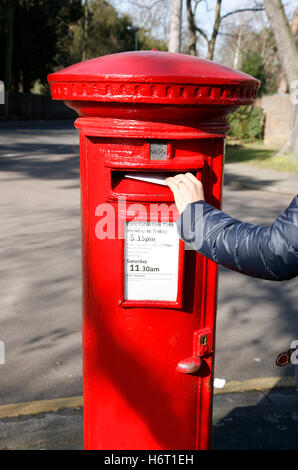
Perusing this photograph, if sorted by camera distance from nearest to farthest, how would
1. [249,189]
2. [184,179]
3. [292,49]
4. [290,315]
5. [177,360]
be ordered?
[184,179], [177,360], [290,315], [249,189], [292,49]

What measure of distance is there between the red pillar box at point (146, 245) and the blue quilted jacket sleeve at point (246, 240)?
22 centimetres

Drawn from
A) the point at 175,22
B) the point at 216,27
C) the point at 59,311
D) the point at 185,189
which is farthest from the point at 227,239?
the point at 216,27

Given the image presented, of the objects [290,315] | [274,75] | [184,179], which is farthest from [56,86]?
[274,75]

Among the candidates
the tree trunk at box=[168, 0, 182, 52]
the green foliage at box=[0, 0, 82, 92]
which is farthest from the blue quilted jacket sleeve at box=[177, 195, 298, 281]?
the green foliage at box=[0, 0, 82, 92]

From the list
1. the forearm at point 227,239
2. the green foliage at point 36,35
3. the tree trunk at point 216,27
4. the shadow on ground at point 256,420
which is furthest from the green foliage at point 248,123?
the forearm at point 227,239

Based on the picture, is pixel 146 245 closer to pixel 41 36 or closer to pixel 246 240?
pixel 246 240

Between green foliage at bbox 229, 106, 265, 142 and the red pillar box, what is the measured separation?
19.3m

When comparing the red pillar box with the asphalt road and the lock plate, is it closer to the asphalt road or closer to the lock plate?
the lock plate

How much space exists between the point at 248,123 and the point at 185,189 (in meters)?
19.9

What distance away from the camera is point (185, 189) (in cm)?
162

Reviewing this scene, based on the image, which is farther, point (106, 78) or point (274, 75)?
point (274, 75)
